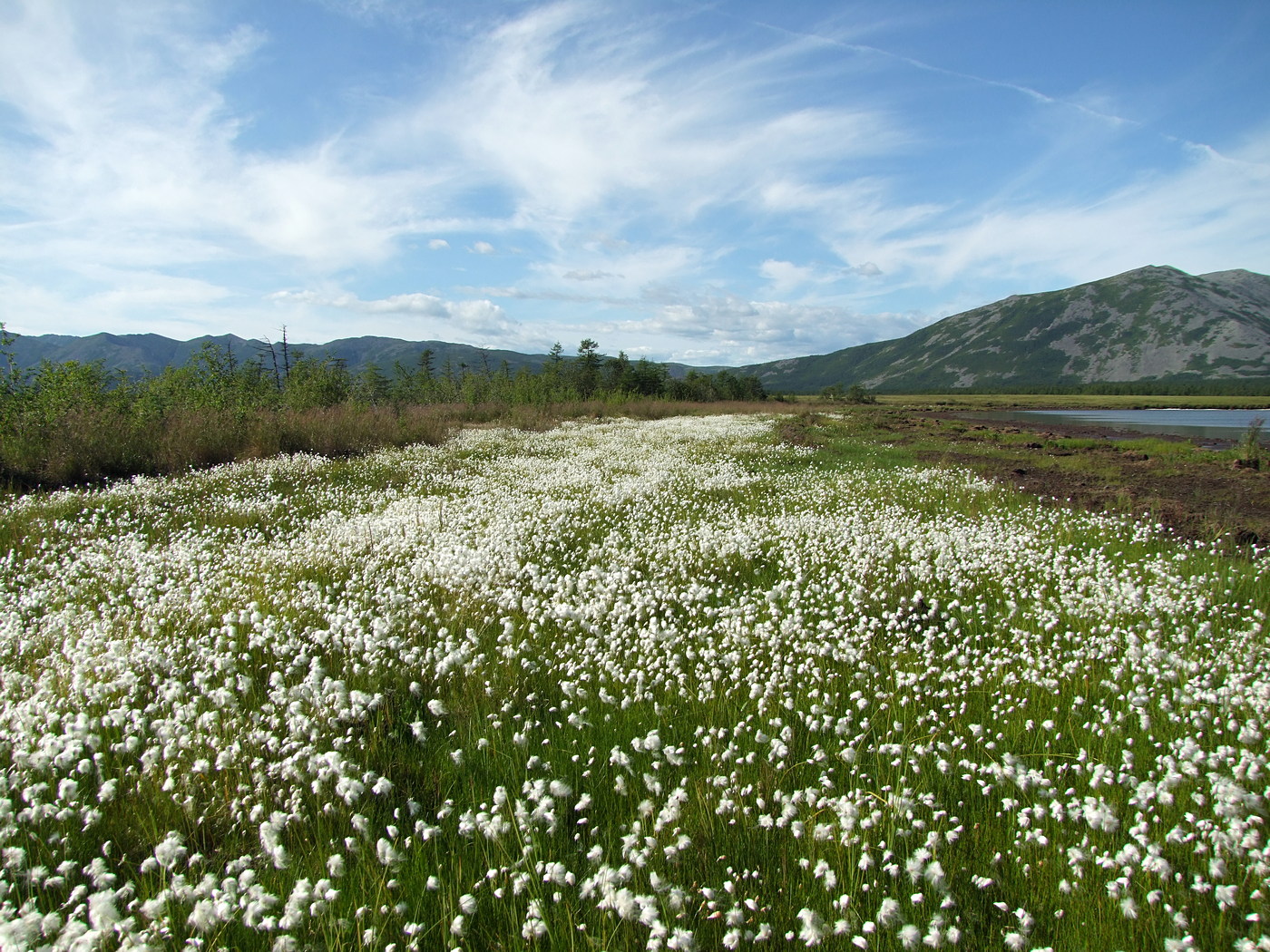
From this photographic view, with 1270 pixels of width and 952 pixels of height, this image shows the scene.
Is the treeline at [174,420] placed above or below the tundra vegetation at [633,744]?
above

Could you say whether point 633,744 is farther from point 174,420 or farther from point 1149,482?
point 174,420

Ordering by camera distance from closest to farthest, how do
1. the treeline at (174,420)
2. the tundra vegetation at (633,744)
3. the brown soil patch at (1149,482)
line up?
the tundra vegetation at (633,744), the brown soil patch at (1149,482), the treeline at (174,420)

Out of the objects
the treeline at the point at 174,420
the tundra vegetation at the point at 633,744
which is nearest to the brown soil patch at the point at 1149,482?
the tundra vegetation at the point at 633,744

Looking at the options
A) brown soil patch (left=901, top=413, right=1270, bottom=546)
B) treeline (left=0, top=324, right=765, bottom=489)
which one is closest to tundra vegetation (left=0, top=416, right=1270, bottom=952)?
brown soil patch (left=901, top=413, right=1270, bottom=546)

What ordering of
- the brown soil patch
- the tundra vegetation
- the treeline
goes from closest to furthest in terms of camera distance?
the tundra vegetation → the brown soil patch → the treeline

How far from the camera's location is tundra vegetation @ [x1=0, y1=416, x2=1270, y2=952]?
8.03 ft

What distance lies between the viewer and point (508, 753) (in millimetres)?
3693

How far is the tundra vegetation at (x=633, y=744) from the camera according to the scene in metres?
2.45

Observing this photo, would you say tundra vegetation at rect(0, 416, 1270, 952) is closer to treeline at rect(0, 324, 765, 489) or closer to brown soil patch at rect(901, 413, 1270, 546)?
brown soil patch at rect(901, 413, 1270, 546)

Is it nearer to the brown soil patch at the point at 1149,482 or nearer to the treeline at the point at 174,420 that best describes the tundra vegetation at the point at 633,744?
the brown soil patch at the point at 1149,482

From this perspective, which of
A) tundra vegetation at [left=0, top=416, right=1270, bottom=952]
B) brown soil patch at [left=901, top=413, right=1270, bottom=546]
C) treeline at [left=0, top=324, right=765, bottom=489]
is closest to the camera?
tundra vegetation at [left=0, top=416, right=1270, bottom=952]

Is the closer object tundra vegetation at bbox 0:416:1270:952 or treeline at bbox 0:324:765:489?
tundra vegetation at bbox 0:416:1270:952

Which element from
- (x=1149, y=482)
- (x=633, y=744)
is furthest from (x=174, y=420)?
(x=1149, y=482)

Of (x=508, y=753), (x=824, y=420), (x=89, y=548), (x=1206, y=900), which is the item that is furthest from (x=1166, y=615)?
→ (x=824, y=420)
